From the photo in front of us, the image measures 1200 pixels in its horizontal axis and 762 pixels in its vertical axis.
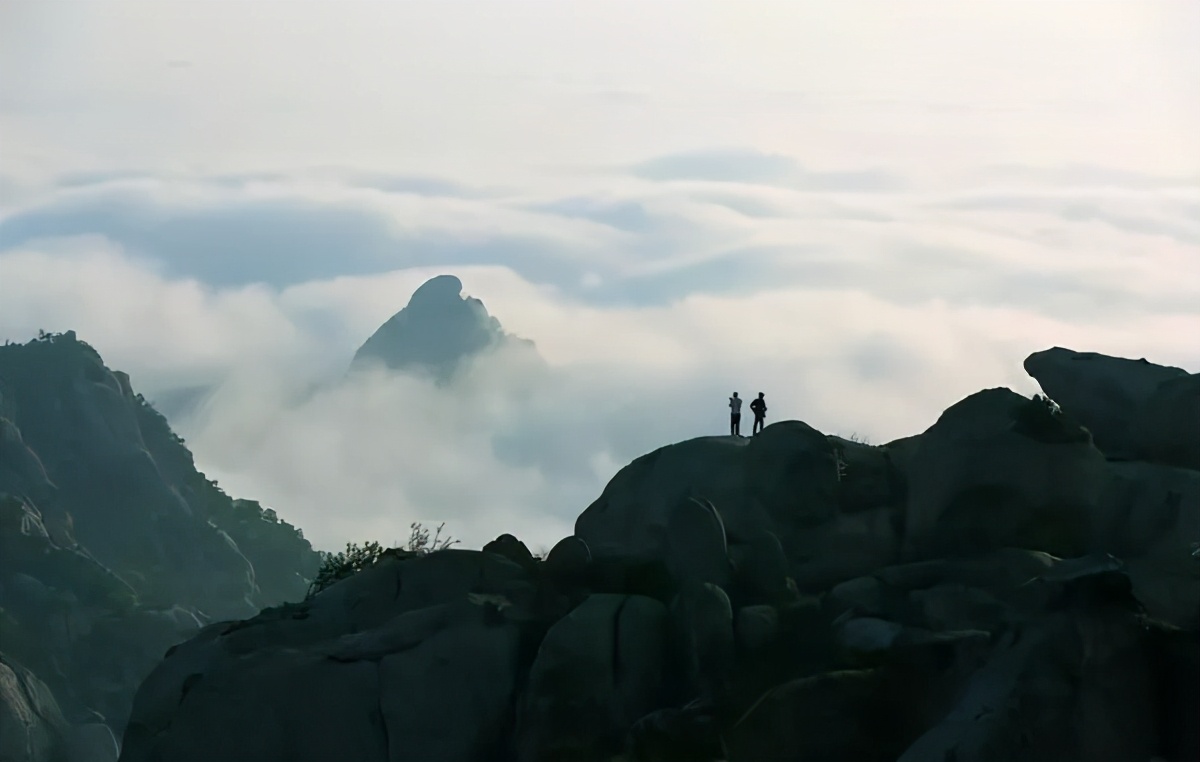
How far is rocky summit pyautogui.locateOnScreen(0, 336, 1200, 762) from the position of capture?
37719 mm

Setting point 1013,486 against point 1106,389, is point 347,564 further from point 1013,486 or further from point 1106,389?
point 1106,389

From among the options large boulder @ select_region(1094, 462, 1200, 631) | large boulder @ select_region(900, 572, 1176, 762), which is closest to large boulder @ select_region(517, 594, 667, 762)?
large boulder @ select_region(900, 572, 1176, 762)

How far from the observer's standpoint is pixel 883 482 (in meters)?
50.4

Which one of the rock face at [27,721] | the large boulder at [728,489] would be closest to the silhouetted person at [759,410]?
the large boulder at [728,489]

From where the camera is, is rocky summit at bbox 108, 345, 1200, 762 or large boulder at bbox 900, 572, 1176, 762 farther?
rocky summit at bbox 108, 345, 1200, 762

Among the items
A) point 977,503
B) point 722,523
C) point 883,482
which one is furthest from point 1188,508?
point 722,523

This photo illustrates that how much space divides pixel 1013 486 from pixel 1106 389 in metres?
9.31

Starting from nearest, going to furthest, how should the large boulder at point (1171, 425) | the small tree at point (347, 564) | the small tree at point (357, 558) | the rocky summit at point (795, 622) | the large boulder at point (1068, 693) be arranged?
the large boulder at point (1068, 693) < the rocky summit at point (795, 622) < the large boulder at point (1171, 425) < the small tree at point (357, 558) < the small tree at point (347, 564)

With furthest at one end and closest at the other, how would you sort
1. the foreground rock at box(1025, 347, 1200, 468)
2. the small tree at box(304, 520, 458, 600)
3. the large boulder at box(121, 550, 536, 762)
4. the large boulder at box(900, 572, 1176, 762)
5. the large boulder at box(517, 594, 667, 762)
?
1. the small tree at box(304, 520, 458, 600)
2. the foreground rock at box(1025, 347, 1200, 468)
3. the large boulder at box(121, 550, 536, 762)
4. the large boulder at box(517, 594, 667, 762)
5. the large boulder at box(900, 572, 1176, 762)

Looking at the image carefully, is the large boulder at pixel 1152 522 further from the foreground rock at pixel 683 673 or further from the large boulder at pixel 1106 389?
the large boulder at pixel 1106 389

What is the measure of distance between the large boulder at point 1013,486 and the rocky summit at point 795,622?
69 millimetres

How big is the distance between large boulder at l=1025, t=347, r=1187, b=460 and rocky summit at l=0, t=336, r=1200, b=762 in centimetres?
10

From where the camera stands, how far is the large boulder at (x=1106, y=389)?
5138 centimetres

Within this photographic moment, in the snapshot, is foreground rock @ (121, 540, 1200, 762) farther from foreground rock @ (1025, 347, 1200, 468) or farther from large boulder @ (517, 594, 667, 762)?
foreground rock @ (1025, 347, 1200, 468)
